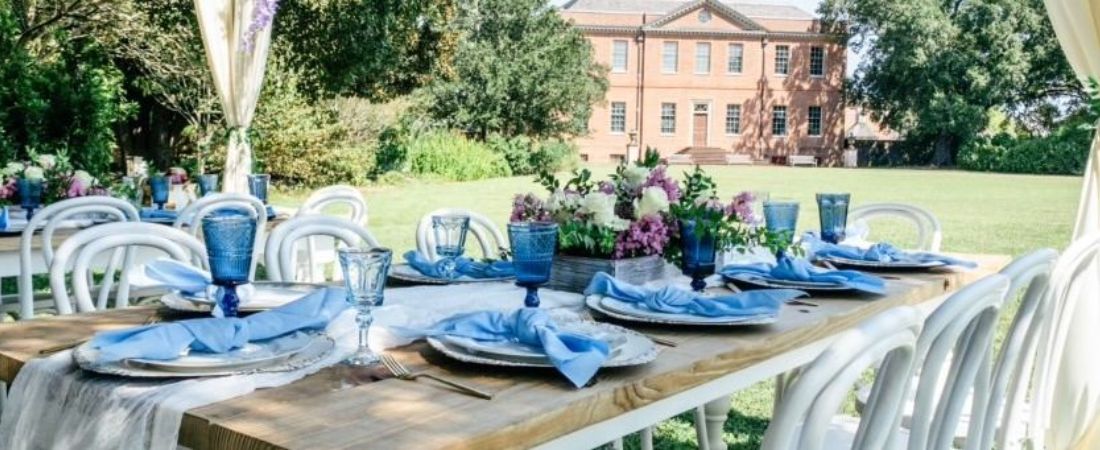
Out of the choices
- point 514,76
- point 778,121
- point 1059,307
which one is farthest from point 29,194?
point 778,121

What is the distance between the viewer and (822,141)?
30.9 metres

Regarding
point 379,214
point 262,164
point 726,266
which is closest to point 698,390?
point 726,266

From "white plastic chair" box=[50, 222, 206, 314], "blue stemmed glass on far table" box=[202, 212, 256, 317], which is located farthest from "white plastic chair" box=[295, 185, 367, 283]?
"blue stemmed glass on far table" box=[202, 212, 256, 317]

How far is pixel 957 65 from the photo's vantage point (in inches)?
1066

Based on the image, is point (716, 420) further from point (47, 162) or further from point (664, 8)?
point (664, 8)

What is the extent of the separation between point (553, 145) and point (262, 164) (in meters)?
11.3

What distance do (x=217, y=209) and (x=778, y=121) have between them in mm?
29187

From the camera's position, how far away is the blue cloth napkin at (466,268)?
2.08 m

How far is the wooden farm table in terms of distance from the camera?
1004mm

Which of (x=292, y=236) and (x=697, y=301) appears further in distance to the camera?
(x=292, y=236)

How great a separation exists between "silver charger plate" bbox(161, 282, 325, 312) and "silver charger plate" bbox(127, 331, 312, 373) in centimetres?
32

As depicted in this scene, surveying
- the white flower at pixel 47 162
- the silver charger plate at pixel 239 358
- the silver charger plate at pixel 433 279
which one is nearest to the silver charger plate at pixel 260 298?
the silver charger plate at pixel 433 279

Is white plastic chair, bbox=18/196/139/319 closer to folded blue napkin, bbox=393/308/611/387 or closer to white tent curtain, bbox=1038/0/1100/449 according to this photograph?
folded blue napkin, bbox=393/308/611/387

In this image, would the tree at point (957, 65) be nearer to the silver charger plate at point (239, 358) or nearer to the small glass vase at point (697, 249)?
the small glass vase at point (697, 249)
